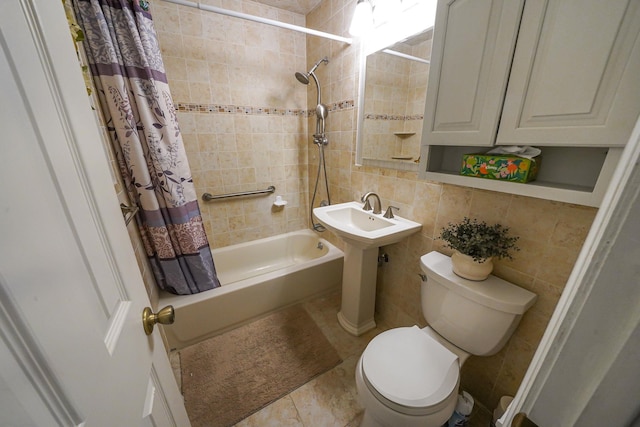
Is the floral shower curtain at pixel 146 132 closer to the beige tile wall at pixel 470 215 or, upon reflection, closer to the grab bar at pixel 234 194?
the grab bar at pixel 234 194

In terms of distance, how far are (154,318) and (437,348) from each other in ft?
3.53

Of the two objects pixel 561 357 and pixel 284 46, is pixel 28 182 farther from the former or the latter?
pixel 284 46

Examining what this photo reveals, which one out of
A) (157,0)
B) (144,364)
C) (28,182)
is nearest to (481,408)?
(144,364)

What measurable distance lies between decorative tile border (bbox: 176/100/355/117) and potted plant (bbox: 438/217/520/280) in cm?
116

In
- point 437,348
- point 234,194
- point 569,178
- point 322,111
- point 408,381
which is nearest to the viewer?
point 569,178

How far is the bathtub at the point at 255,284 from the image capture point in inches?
58.8

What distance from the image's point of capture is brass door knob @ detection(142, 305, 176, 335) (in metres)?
0.54

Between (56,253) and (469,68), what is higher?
(469,68)

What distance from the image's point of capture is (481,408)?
1.17 meters

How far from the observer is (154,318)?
57 centimetres

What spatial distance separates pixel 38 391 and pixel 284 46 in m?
2.35

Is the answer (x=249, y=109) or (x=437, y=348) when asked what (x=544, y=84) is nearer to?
(x=437, y=348)

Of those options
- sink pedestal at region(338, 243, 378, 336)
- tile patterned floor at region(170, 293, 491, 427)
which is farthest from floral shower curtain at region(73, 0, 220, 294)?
sink pedestal at region(338, 243, 378, 336)

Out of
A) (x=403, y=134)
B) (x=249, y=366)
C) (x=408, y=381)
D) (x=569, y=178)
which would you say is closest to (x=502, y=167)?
(x=569, y=178)
